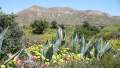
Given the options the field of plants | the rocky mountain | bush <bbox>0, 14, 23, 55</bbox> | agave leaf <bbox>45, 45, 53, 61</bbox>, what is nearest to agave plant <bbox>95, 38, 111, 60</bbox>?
the field of plants

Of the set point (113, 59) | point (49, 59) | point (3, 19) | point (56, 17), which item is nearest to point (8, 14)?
point (3, 19)

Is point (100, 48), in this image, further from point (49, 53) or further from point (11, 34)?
point (11, 34)

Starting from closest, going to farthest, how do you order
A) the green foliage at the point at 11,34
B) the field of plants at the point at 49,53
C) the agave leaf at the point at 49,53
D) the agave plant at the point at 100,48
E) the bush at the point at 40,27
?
the field of plants at the point at 49,53
the agave leaf at the point at 49,53
the green foliage at the point at 11,34
the agave plant at the point at 100,48
the bush at the point at 40,27

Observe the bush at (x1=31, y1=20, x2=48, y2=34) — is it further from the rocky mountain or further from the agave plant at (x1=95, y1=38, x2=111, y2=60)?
the rocky mountain

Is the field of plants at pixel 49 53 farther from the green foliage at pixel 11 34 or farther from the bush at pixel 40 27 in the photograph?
the bush at pixel 40 27

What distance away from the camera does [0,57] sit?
10211 mm

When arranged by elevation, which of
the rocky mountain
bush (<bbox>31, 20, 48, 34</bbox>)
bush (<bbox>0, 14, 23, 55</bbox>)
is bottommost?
the rocky mountain

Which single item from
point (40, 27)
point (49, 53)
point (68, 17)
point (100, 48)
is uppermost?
point (49, 53)

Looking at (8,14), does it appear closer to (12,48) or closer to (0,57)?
(12,48)

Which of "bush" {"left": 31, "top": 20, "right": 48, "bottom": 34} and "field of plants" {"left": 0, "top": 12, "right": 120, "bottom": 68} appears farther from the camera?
"bush" {"left": 31, "top": 20, "right": 48, "bottom": 34}

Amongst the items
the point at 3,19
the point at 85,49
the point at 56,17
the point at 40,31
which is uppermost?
the point at 3,19

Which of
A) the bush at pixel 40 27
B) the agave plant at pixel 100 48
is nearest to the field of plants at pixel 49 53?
the agave plant at pixel 100 48

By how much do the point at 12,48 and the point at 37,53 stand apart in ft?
2.34

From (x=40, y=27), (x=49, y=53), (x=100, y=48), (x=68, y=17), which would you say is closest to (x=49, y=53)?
(x=49, y=53)
